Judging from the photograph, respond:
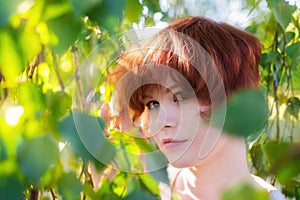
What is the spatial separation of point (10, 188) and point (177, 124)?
27 centimetres

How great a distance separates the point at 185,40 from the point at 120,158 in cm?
21

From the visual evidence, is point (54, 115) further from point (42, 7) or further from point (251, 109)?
point (251, 109)

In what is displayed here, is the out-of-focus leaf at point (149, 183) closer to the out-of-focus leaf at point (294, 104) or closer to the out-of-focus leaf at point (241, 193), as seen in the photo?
the out-of-focus leaf at point (241, 193)

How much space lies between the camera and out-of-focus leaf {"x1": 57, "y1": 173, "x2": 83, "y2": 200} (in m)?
0.43

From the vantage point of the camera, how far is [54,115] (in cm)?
49

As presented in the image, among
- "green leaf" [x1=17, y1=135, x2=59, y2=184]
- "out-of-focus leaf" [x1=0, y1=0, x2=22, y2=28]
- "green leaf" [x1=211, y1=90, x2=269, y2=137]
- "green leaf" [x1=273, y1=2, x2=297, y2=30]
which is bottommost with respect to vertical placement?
"green leaf" [x1=273, y1=2, x2=297, y2=30]

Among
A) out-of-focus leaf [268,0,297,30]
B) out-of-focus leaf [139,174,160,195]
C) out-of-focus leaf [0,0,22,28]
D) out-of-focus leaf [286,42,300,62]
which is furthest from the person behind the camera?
out-of-focus leaf [286,42,300,62]

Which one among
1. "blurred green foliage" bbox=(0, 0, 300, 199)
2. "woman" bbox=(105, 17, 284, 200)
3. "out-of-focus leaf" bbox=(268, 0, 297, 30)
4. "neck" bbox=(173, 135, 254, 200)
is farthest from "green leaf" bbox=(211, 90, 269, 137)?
"out-of-focus leaf" bbox=(268, 0, 297, 30)

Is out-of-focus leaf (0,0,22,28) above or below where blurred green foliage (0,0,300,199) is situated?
above

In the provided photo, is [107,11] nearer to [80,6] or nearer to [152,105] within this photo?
[80,6]

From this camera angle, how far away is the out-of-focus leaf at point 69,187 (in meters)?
0.43

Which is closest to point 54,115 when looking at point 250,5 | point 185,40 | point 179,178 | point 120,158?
point 120,158

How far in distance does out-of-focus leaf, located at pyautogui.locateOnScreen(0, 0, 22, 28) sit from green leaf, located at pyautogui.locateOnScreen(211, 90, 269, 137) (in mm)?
146

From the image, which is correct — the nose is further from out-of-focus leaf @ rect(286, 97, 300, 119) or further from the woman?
out-of-focus leaf @ rect(286, 97, 300, 119)
